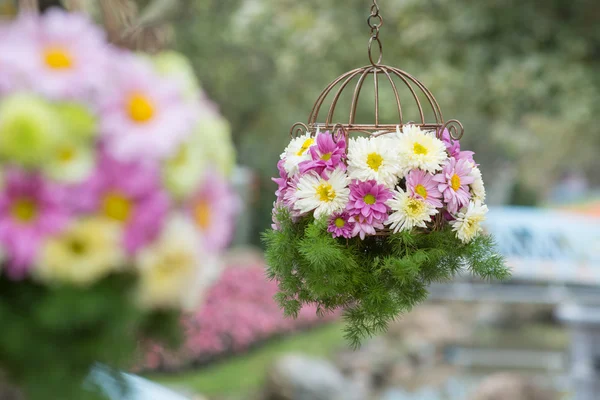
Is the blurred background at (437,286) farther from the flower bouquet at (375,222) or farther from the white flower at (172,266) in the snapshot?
the white flower at (172,266)

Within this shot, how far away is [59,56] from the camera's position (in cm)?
61

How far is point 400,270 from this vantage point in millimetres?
1521

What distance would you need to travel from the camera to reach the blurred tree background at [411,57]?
16.7ft

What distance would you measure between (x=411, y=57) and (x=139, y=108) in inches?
258

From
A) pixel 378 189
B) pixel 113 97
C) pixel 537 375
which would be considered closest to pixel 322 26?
pixel 537 375

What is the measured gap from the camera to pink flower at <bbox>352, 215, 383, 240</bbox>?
1.51m

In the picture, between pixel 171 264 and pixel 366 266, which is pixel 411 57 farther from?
pixel 171 264

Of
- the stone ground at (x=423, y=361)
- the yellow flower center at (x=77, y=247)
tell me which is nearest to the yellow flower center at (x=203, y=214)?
the yellow flower center at (x=77, y=247)

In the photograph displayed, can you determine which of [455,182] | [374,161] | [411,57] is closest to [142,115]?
[374,161]

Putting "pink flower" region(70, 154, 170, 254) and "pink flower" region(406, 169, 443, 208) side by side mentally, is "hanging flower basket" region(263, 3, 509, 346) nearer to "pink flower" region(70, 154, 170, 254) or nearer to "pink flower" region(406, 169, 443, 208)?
"pink flower" region(406, 169, 443, 208)

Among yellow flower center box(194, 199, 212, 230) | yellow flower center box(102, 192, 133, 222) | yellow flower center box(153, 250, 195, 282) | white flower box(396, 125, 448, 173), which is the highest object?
white flower box(396, 125, 448, 173)

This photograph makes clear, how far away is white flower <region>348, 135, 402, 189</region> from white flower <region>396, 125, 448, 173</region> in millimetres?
18

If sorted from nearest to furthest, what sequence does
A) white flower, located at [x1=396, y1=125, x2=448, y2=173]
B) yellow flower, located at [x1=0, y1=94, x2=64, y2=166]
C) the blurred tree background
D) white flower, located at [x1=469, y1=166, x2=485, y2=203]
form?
yellow flower, located at [x1=0, y1=94, x2=64, y2=166], white flower, located at [x1=396, y1=125, x2=448, y2=173], white flower, located at [x1=469, y1=166, x2=485, y2=203], the blurred tree background

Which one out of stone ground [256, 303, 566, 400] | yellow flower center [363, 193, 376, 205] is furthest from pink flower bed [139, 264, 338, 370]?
yellow flower center [363, 193, 376, 205]
